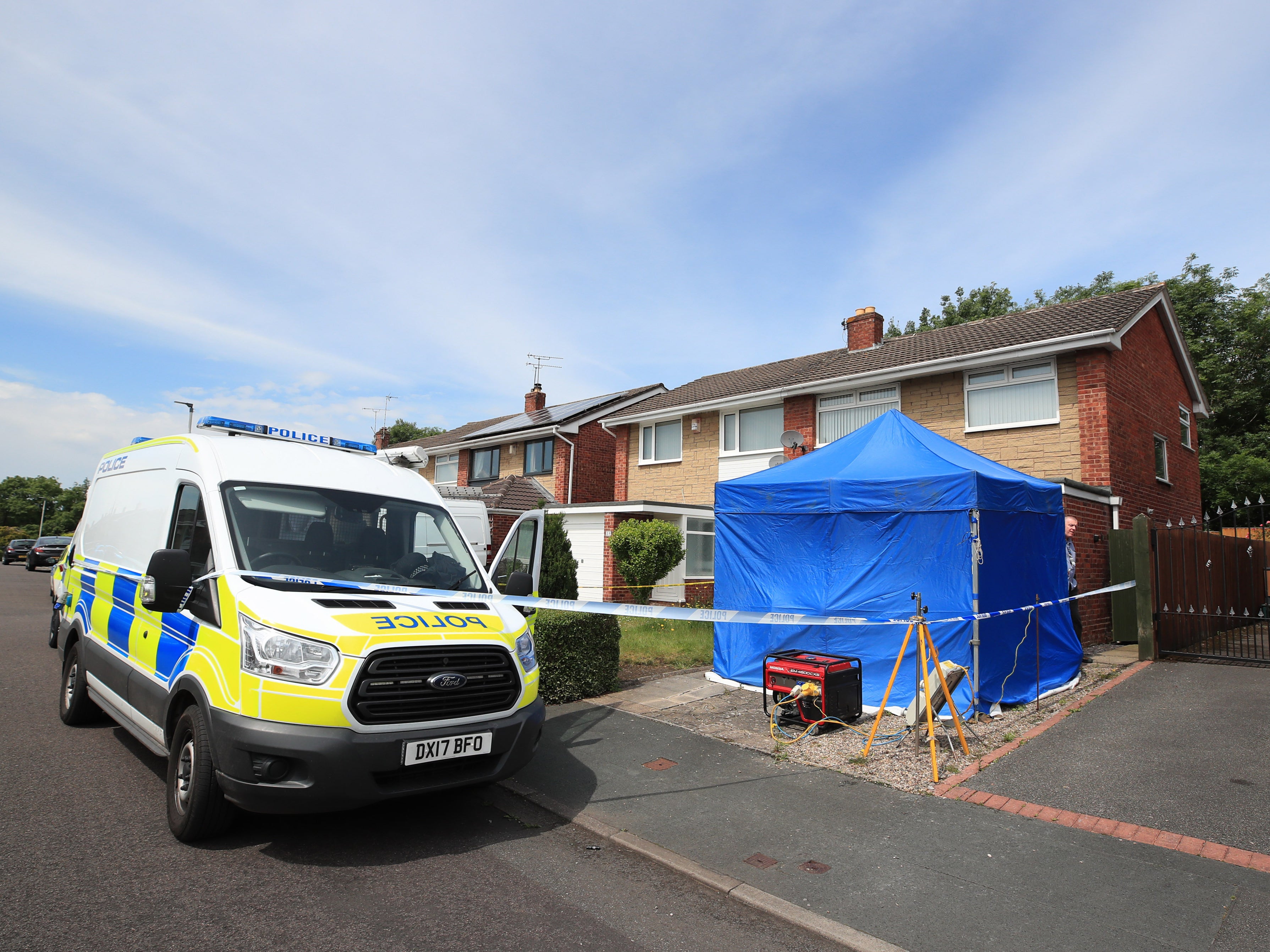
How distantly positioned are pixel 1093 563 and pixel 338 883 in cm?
1188

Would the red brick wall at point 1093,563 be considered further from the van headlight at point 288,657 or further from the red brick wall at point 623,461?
the red brick wall at point 623,461

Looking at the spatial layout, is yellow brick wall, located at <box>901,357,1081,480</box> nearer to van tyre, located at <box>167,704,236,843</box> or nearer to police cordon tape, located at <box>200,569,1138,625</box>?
police cordon tape, located at <box>200,569,1138,625</box>

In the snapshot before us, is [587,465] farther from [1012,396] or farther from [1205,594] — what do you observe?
[1205,594]

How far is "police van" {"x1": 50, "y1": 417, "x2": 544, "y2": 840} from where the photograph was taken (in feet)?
12.1

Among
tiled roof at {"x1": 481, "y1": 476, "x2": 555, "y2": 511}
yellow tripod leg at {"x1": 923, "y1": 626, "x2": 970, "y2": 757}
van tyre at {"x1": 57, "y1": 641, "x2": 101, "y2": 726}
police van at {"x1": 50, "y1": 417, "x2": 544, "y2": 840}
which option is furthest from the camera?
tiled roof at {"x1": 481, "y1": 476, "x2": 555, "y2": 511}

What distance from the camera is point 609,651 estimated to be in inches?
322

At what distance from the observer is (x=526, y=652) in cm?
461

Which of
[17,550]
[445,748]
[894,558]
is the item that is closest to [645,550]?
[894,558]

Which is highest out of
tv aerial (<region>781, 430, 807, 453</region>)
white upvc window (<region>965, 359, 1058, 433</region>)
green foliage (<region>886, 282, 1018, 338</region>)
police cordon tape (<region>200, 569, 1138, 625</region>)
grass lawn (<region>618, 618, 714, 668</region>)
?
green foliage (<region>886, 282, 1018, 338</region>)

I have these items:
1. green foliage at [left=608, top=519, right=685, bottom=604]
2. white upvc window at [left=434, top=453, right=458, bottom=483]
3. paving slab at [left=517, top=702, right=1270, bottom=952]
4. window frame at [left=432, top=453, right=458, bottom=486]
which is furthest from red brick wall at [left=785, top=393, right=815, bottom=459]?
white upvc window at [left=434, top=453, right=458, bottom=483]

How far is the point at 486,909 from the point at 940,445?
705 centimetres

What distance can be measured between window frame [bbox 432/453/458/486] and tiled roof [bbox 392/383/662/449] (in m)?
0.57

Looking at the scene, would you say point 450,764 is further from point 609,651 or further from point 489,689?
point 609,651

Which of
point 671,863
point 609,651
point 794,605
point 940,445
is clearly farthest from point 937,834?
point 940,445
